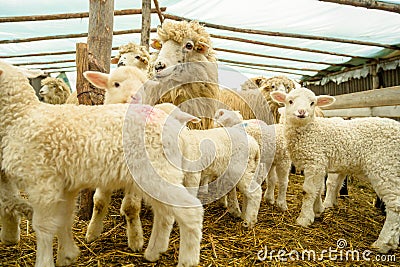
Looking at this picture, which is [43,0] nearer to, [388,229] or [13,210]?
[13,210]

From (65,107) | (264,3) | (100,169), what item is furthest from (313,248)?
(264,3)

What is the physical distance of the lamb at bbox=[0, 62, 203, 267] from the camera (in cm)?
218

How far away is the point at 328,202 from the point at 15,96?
4.01 m

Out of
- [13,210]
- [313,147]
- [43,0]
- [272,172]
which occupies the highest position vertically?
[43,0]

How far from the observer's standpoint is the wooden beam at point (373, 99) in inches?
194

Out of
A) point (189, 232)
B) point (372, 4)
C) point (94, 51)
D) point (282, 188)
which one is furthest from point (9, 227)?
point (372, 4)

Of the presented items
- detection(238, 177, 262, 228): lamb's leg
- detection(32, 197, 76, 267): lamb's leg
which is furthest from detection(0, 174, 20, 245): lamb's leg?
detection(238, 177, 262, 228): lamb's leg

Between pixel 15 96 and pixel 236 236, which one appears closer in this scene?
pixel 15 96

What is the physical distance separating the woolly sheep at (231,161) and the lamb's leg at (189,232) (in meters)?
0.84

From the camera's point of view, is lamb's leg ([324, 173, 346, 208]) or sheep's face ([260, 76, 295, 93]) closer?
lamb's leg ([324, 173, 346, 208])

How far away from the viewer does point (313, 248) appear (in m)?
3.18

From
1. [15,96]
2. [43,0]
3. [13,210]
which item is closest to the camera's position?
[15,96]

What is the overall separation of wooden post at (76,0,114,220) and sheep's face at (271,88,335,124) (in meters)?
2.06

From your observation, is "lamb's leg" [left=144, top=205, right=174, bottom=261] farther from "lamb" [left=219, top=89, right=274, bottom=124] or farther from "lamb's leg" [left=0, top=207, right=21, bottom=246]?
"lamb" [left=219, top=89, right=274, bottom=124]
